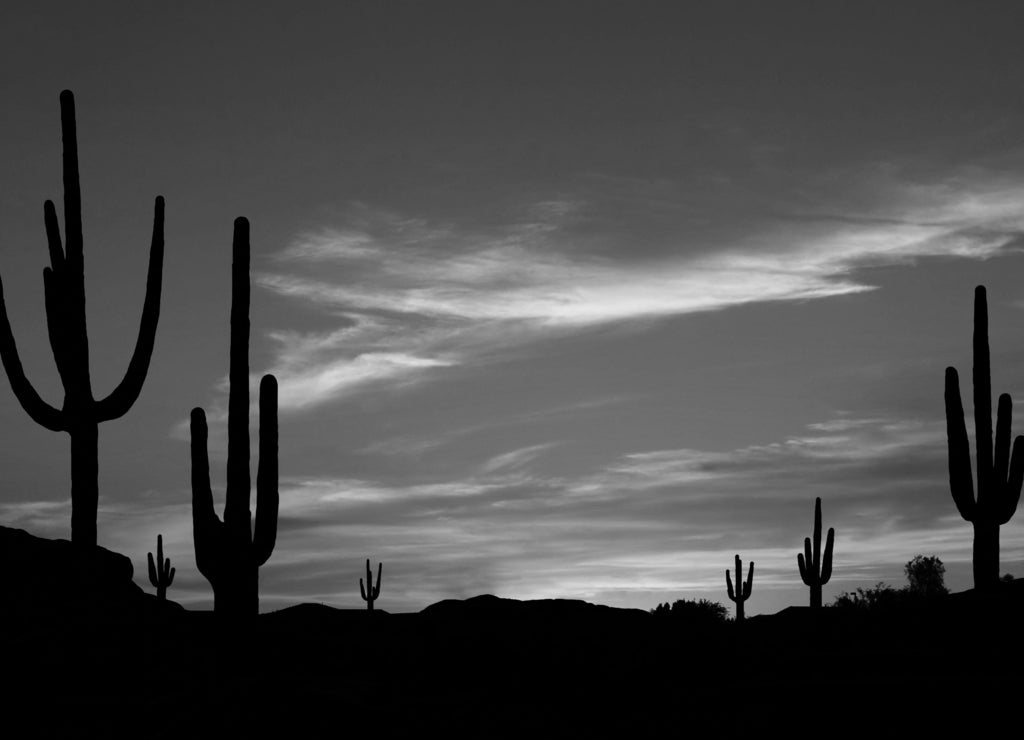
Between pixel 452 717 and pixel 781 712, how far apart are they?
2981 mm

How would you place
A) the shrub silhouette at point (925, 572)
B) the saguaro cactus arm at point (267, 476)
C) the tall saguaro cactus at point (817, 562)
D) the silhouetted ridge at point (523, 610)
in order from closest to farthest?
the saguaro cactus arm at point (267, 476)
the silhouetted ridge at point (523, 610)
the tall saguaro cactus at point (817, 562)
the shrub silhouette at point (925, 572)

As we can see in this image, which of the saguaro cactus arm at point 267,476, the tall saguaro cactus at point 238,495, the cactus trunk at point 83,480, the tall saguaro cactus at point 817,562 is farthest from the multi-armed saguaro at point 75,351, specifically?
the tall saguaro cactus at point 817,562

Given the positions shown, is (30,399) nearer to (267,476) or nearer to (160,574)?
(267,476)

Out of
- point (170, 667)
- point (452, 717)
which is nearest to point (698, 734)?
point (452, 717)

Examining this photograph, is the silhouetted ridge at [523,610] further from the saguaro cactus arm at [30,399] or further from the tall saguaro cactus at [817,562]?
the tall saguaro cactus at [817,562]

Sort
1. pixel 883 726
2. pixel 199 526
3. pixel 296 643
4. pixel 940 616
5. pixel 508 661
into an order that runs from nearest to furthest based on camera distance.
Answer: pixel 883 726 → pixel 199 526 → pixel 508 661 → pixel 296 643 → pixel 940 616

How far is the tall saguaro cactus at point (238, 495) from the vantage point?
46.3ft

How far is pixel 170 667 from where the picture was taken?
44.5 feet

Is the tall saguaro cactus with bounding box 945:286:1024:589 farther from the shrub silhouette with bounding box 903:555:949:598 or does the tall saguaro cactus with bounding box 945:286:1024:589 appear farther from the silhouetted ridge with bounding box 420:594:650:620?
the shrub silhouette with bounding box 903:555:949:598

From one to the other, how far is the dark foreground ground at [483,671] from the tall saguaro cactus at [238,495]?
0.51m

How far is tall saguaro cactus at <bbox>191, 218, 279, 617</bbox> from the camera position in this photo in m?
14.1

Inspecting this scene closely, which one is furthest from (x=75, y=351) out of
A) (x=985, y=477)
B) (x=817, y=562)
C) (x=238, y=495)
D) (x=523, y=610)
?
(x=817, y=562)

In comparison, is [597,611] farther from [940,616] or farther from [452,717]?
[452,717]

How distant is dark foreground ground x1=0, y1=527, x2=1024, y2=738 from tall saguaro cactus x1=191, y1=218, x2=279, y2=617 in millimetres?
507
